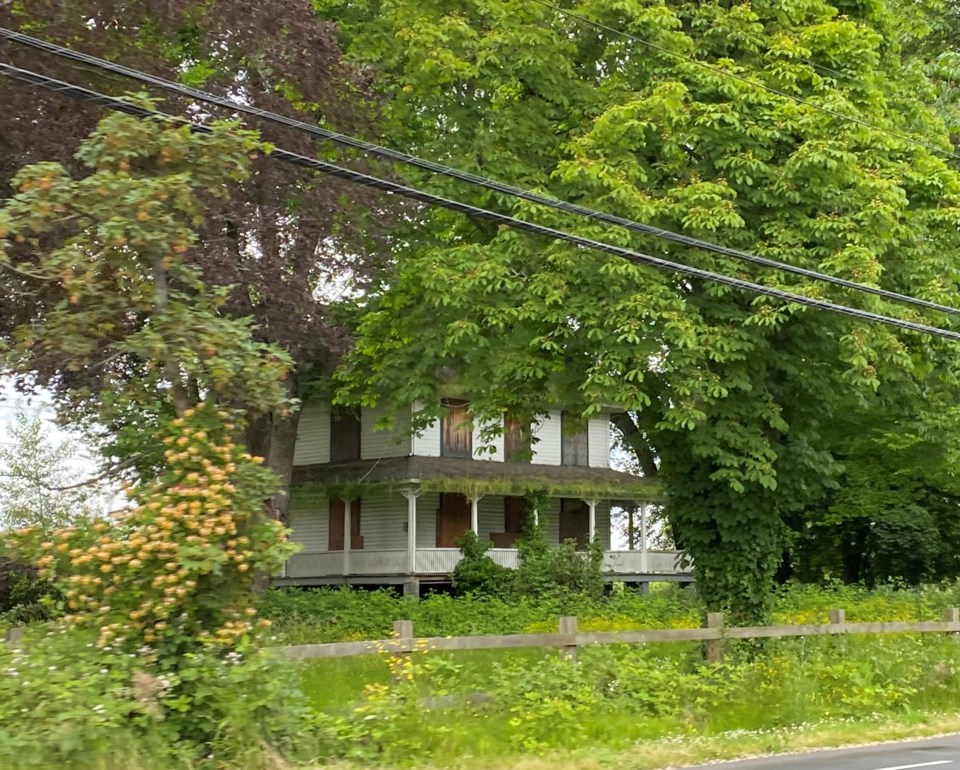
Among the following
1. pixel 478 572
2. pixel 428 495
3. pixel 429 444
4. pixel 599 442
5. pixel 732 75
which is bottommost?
pixel 478 572

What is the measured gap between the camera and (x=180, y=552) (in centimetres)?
888

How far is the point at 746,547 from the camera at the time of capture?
16656mm

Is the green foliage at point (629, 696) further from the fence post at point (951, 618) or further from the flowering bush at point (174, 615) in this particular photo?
the flowering bush at point (174, 615)

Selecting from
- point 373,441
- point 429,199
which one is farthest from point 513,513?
point 429,199

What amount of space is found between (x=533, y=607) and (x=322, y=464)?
10.1m

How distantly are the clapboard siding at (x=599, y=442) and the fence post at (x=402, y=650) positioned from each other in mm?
27297

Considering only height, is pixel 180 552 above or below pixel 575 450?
below

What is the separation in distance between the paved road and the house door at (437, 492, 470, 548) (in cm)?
2312

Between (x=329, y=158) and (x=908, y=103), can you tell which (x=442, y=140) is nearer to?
(x=329, y=158)

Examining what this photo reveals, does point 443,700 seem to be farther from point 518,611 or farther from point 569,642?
point 518,611

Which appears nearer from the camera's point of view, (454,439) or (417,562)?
(417,562)

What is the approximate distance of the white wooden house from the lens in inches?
1299

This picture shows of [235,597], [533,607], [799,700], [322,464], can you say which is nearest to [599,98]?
[799,700]

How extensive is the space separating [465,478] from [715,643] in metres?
19.0
